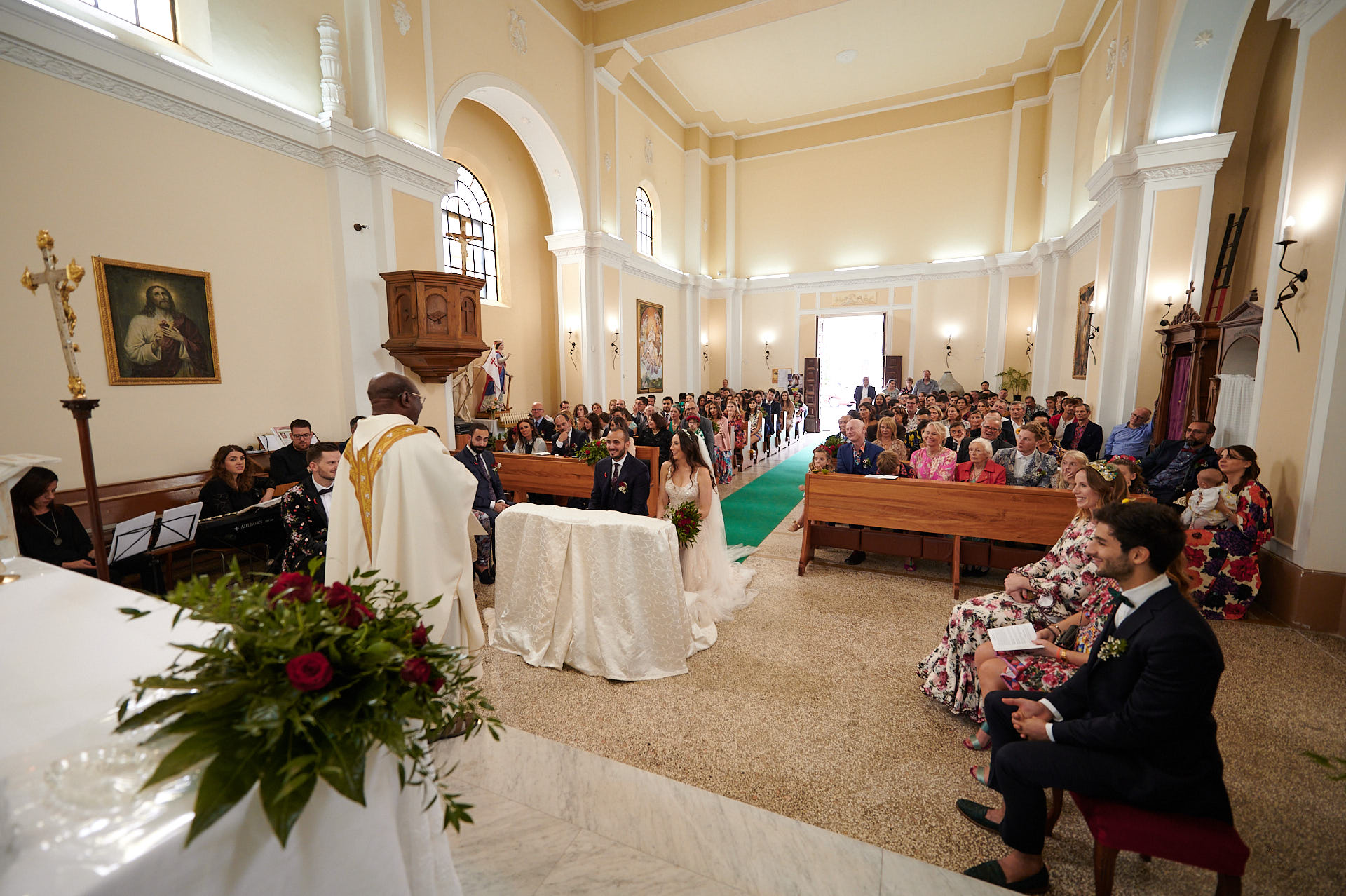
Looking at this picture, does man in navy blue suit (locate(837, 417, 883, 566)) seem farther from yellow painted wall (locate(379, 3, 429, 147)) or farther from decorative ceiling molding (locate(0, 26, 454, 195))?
yellow painted wall (locate(379, 3, 429, 147))

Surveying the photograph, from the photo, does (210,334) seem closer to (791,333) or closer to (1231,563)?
(1231,563)

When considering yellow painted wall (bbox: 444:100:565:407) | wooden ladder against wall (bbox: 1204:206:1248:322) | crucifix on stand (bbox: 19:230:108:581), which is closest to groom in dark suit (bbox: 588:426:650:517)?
crucifix on stand (bbox: 19:230:108:581)

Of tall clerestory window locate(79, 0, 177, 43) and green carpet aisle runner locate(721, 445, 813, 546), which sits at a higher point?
tall clerestory window locate(79, 0, 177, 43)

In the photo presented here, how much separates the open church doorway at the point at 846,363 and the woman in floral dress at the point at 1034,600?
1692 centimetres

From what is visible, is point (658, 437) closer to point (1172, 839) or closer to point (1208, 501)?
point (1208, 501)

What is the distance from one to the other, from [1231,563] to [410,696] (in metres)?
5.89

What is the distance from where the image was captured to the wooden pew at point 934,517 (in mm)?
4656

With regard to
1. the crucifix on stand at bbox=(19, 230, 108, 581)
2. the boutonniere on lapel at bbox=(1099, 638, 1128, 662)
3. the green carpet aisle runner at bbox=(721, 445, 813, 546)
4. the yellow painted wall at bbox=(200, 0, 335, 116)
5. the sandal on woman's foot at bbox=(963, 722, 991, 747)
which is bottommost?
the green carpet aisle runner at bbox=(721, 445, 813, 546)

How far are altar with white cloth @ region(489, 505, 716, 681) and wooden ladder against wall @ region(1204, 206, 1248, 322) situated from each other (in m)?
8.07

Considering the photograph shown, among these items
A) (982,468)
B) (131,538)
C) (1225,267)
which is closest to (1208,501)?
(982,468)

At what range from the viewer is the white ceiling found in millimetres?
11359

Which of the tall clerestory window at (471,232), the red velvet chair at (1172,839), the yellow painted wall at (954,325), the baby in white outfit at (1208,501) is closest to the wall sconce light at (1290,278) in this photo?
the baby in white outfit at (1208,501)

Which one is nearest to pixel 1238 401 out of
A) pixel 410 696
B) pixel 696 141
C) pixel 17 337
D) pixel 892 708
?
pixel 892 708

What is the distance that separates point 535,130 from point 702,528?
9.27 meters
